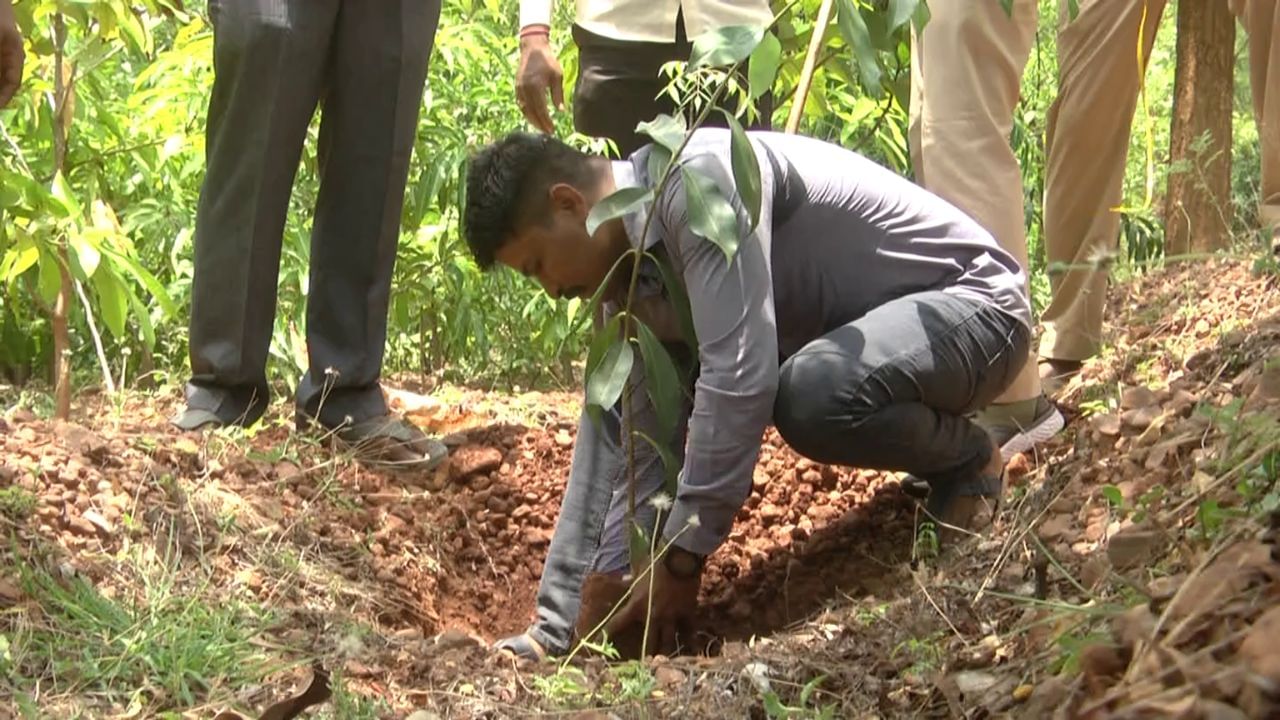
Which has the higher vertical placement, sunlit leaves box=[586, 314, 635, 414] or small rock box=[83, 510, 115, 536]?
sunlit leaves box=[586, 314, 635, 414]

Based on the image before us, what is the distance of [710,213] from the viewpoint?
7.63ft

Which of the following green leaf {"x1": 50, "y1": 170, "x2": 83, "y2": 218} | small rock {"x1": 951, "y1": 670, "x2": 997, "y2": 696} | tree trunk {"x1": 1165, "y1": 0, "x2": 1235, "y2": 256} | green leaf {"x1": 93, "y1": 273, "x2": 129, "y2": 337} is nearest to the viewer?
small rock {"x1": 951, "y1": 670, "x2": 997, "y2": 696}

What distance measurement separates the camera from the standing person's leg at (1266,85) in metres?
3.01

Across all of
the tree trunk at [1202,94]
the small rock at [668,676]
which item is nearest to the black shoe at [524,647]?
the small rock at [668,676]

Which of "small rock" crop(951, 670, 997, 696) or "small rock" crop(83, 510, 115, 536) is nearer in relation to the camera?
"small rock" crop(951, 670, 997, 696)

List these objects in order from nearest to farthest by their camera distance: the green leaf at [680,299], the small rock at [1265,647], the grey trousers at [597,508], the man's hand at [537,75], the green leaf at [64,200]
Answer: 1. the small rock at [1265,647]
2. the green leaf at [680,299]
3. the grey trousers at [597,508]
4. the green leaf at [64,200]
5. the man's hand at [537,75]

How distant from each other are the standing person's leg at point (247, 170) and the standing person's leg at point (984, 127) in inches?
45.3

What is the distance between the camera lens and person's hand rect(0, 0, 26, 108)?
238cm

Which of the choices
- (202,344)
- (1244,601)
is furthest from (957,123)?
(1244,601)

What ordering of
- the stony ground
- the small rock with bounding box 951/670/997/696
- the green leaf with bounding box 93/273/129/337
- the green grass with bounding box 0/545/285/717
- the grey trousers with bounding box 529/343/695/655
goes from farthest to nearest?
1. the green leaf with bounding box 93/273/129/337
2. the grey trousers with bounding box 529/343/695/655
3. the green grass with bounding box 0/545/285/717
4. the small rock with bounding box 951/670/997/696
5. the stony ground

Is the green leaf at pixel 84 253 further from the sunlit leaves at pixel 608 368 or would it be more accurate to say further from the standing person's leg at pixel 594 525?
the sunlit leaves at pixel 608 368

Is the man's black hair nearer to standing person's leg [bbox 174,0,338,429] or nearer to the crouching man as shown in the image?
the crouching man

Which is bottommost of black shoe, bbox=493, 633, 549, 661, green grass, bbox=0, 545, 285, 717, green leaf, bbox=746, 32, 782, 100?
black shoe, bbox=493, 633, 549, 661

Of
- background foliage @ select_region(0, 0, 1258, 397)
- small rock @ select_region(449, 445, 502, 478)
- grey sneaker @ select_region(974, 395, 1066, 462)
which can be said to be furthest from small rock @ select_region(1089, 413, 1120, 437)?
small rock @ select_region(449, 445, 502, 478)
